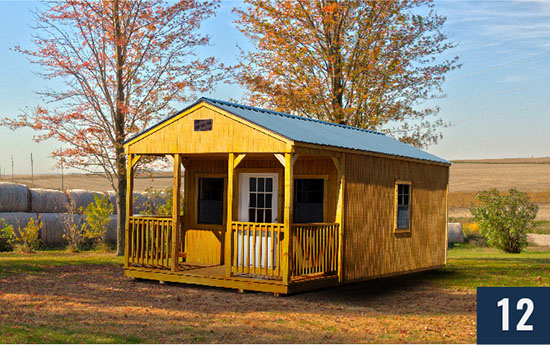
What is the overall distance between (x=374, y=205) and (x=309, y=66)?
8109 mm

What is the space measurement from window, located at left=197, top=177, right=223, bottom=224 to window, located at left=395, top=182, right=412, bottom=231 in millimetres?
4104

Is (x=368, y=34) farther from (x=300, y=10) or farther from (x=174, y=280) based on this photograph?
(x=174, y=280)

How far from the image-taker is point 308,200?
14.1 meters

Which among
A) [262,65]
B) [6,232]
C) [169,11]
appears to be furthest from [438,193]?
[6,232]

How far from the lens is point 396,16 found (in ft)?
69.0

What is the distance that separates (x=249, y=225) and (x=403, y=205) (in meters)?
4.85

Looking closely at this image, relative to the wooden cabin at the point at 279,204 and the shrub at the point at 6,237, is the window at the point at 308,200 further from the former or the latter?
the shrub at the point at 6,237

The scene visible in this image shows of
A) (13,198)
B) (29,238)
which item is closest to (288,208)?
(29,238)

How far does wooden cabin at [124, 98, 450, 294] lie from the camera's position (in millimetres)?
12195

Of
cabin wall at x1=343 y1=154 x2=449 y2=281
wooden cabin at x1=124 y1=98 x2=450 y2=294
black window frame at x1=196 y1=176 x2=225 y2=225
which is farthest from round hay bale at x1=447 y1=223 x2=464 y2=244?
black window frame at x1=196 y1=176 x2=225 y2=225

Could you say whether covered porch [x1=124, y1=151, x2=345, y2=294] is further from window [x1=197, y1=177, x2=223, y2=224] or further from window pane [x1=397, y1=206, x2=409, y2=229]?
window pane [x1=397, y1=206, x2=409, y2=229]

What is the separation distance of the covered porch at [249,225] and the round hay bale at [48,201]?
10191mm

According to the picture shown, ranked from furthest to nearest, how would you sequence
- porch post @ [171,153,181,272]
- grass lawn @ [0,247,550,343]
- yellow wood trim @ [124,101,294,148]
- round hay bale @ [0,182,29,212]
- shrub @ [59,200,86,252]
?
round hay bale @ [0,182,29,212] < shrub @ [59,200,86,252] < porch post @ [171,153,181,272] < yellow wood trim @ [124,101,294,148] < grass lawn @ [0,247,550,343]

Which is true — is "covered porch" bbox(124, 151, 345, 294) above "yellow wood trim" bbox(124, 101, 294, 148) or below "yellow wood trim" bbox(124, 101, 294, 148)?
below
